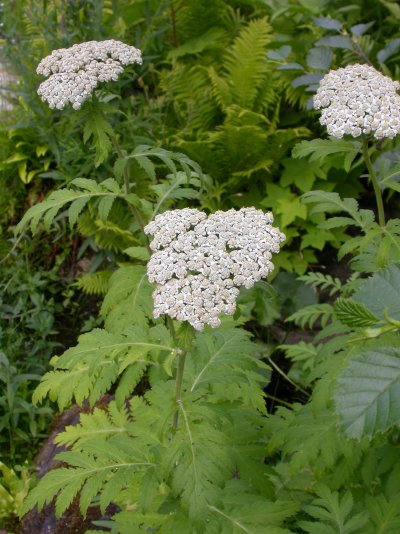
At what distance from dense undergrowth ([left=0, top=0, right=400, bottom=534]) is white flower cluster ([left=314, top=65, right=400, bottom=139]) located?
15 cm

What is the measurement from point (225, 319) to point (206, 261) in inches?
31.7

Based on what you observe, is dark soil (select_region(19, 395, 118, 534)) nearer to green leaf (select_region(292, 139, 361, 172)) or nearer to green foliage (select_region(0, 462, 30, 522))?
green foliage (select_region(0, 462, 30, 522))

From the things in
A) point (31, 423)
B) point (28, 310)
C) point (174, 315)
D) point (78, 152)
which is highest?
point (174, 315)

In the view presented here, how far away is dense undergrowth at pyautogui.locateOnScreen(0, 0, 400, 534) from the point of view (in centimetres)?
186

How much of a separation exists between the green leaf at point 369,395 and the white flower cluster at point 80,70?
58.2 inches

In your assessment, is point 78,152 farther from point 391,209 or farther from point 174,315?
point 174,315

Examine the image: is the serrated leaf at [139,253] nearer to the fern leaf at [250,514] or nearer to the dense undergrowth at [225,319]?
the dense undergrowth at [225,319]

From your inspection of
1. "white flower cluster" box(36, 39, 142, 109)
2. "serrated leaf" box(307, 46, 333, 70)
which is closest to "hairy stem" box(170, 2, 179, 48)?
"serrated leaf" box(307, 46, 333, 70)

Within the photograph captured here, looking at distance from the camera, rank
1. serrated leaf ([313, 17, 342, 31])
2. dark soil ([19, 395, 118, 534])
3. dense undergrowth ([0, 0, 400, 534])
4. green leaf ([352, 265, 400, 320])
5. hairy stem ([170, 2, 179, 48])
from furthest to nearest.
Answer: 1. hairy stem ([170, 2, 179, 48])
2. serrated leaf ([313, 17, 342, 31])
3. dark soil ([19, 395, 118, 534])
4. dense undergrowth ([0, 0, 400, 534])
5. green leaf ([352, 265, 400, 320])

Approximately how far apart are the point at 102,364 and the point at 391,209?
11.1 feet

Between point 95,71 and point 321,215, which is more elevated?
point 95,71

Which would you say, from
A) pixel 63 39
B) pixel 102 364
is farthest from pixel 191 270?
pixel 63 39

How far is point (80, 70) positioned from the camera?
7.45ft

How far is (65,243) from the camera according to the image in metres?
4.66
